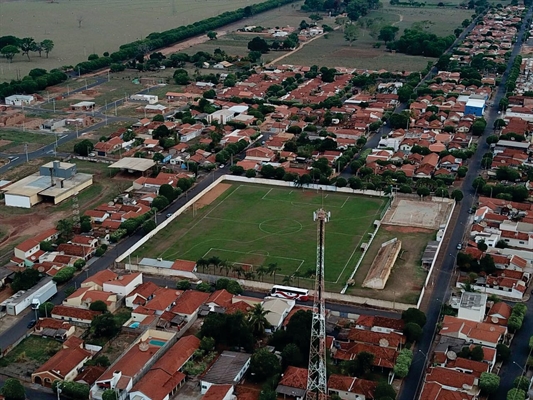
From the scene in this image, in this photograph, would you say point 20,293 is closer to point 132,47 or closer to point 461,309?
point 461,309

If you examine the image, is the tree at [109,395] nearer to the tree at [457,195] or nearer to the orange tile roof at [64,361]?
the orange tile roof at [64,361]

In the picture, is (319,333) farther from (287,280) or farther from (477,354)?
(287,280)

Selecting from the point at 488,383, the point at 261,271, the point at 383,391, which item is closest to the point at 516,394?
the point at 488,383

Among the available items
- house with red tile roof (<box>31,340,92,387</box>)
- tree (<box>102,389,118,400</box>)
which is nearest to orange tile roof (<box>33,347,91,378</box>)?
house with red tile roof (<box>31,340,92,387</box>)

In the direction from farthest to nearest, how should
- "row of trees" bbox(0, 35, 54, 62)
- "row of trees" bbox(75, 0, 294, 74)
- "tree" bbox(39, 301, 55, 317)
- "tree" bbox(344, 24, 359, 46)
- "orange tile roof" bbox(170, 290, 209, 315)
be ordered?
"tree" bbox(344, 24, 359, 46) < "row of trees" bbox(0, 35, 54, 62) < "row of trees" bbox(75, 0, 294, 74) < "tree" bbox(39, 301, 55, 317) < "orange tile roof" bbox(170, 290, 209, 315)

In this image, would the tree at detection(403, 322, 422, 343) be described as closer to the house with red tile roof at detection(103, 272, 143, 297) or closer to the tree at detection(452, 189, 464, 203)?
the house with red tile roof at detection(103, 272, 143, 297)
